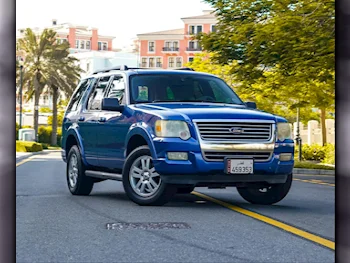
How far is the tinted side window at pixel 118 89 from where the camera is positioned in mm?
9953

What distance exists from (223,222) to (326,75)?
14.3 meters

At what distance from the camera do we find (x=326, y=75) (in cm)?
2080

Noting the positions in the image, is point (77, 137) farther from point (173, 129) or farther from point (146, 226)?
point (146, 226)

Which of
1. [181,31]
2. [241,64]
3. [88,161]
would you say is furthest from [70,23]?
[88,161]

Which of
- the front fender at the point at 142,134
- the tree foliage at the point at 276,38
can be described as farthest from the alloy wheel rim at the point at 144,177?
the tree foliage at the point at 276,38

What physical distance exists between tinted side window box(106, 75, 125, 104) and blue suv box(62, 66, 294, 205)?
0.01 meters

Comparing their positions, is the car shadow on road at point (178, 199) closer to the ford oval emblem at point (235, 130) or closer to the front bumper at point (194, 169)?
the front bumper at point (194, 169)

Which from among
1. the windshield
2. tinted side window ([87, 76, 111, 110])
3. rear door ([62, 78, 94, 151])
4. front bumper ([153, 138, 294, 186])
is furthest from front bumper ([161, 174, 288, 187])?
rear door ([62, 78, 94, 151])

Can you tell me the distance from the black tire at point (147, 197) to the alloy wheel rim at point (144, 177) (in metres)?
0.04

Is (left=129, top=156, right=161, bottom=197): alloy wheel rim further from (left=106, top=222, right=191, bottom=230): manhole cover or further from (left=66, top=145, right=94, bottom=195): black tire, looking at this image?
(left=66, top=145, right=94, bottom=195): black tire

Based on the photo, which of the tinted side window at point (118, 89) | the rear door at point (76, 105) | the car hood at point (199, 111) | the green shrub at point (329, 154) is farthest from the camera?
the green shrub at point (329, 154)

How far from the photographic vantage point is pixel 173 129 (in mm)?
8422

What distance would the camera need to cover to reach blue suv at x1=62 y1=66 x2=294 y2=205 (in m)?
8.29
